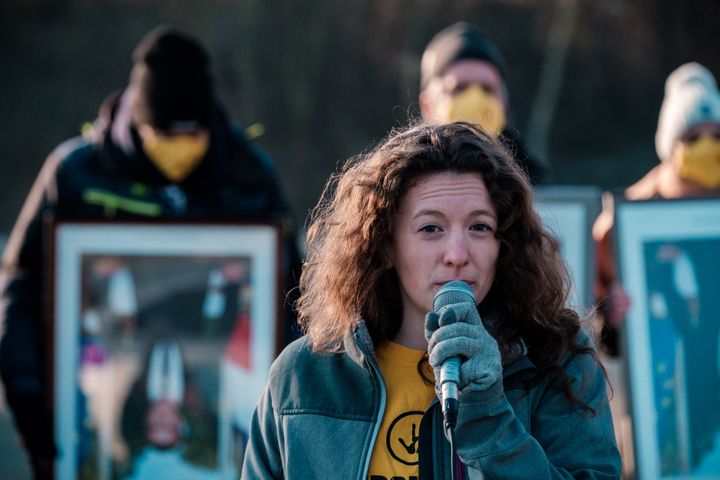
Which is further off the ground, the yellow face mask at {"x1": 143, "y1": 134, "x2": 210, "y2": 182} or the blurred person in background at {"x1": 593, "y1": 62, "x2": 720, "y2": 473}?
the yellow face mask at {"x1": 143, "y1": 134, "x2": 210, "y2": 182}

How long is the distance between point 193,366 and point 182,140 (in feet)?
3.56

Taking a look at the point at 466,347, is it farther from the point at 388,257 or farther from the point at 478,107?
the point at 478,107

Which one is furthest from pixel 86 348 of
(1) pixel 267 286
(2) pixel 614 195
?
(2) pixel 614 195

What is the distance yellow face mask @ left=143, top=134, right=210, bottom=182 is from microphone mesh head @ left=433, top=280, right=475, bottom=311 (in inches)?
104

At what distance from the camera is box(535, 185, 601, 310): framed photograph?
186 inches

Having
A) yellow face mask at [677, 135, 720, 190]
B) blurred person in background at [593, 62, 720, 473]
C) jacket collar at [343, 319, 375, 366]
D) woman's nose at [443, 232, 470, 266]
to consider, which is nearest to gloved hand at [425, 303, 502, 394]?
woman's nose at [443, 232, 470, 266]

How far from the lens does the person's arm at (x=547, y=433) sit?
2178mm

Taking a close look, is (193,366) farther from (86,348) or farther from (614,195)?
(614,195)

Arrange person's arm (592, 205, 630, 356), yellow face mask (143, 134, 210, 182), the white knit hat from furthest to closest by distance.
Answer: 1. the white knit hat
2. yellow face mask (143, 134, 210, 182)
3. person's arm (592, 205, 630, 356)

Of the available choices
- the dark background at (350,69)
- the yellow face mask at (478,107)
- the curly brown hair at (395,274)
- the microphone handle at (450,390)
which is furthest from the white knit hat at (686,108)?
the dark background at (350,69)

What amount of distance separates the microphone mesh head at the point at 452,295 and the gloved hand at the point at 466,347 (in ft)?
0.14

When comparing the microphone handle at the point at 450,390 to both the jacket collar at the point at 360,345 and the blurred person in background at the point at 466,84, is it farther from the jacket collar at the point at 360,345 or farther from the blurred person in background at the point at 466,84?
the blurred person in background at the point at 466,84

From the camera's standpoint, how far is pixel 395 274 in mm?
2785

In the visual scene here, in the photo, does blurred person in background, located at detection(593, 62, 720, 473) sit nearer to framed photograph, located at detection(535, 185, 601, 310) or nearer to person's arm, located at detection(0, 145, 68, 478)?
framed photograph, located at detection(535, 185, 601, 310)
